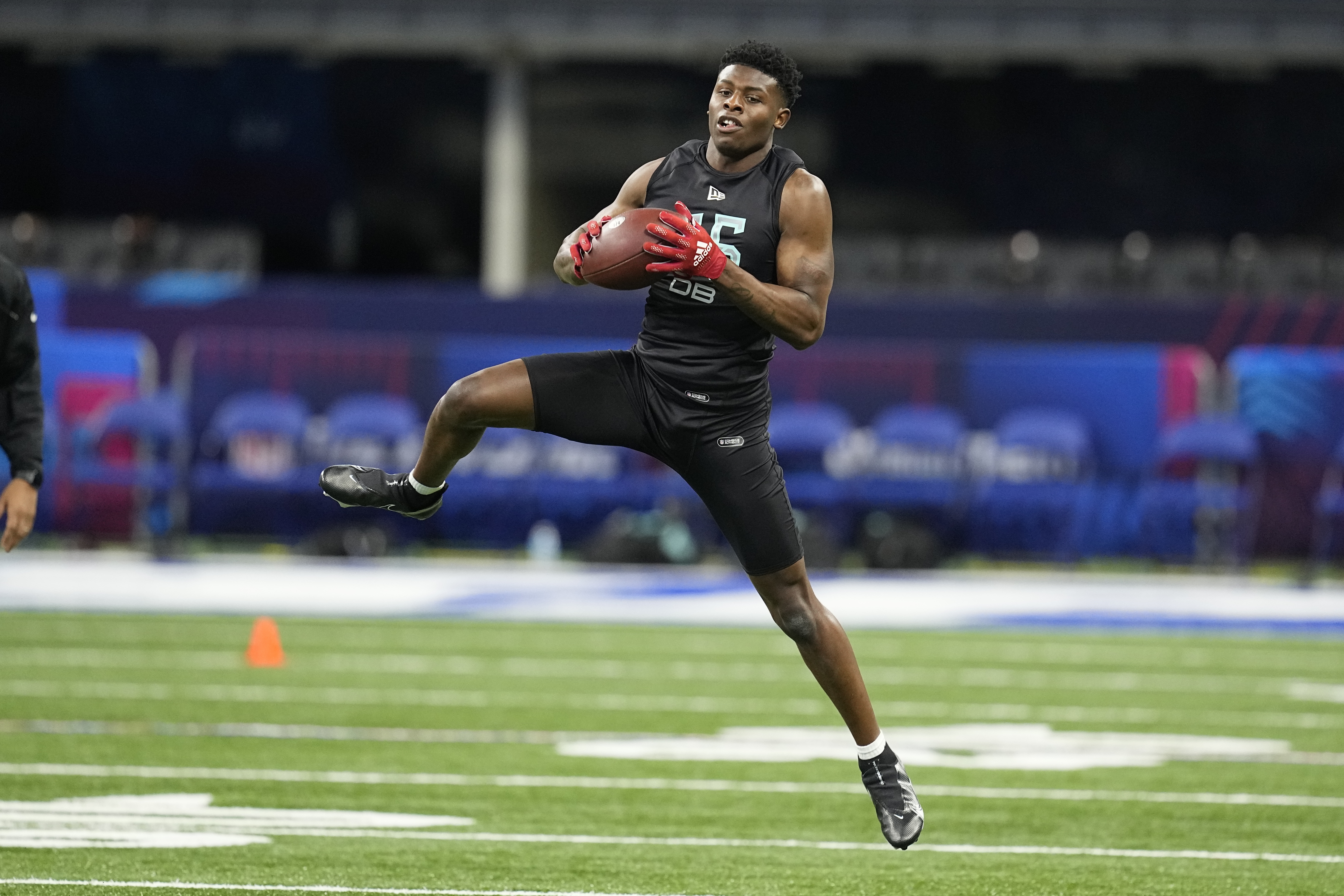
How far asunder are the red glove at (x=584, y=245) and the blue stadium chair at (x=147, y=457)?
1413 cm

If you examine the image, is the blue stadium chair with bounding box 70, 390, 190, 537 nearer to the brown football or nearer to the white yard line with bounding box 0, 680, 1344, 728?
the white yard line with bounding box 0, 680, 1344, 728

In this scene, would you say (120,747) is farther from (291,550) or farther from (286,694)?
(291,550)

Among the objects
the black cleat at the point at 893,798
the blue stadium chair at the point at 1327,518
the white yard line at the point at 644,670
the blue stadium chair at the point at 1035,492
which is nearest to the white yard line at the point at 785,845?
the black cleat at the point at 893,798

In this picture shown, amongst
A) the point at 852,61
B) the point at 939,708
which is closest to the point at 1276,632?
the point at 939,708

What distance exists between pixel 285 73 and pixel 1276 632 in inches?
721

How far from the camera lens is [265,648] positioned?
410 inches

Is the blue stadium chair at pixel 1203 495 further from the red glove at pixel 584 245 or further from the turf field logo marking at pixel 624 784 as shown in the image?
the red glove at pixel 584 245

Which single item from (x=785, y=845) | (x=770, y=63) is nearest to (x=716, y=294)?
(x=770, y=63)

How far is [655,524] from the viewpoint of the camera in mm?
17781

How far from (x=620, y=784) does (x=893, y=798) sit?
1.95 meters

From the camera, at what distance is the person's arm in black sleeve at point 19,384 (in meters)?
5.68

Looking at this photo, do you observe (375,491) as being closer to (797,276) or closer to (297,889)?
(297,889)

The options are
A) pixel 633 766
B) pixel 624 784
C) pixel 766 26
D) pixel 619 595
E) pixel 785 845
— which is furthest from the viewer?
pixel 766 26

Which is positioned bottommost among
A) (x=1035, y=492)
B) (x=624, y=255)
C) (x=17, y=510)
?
(x=1035, y=492)
